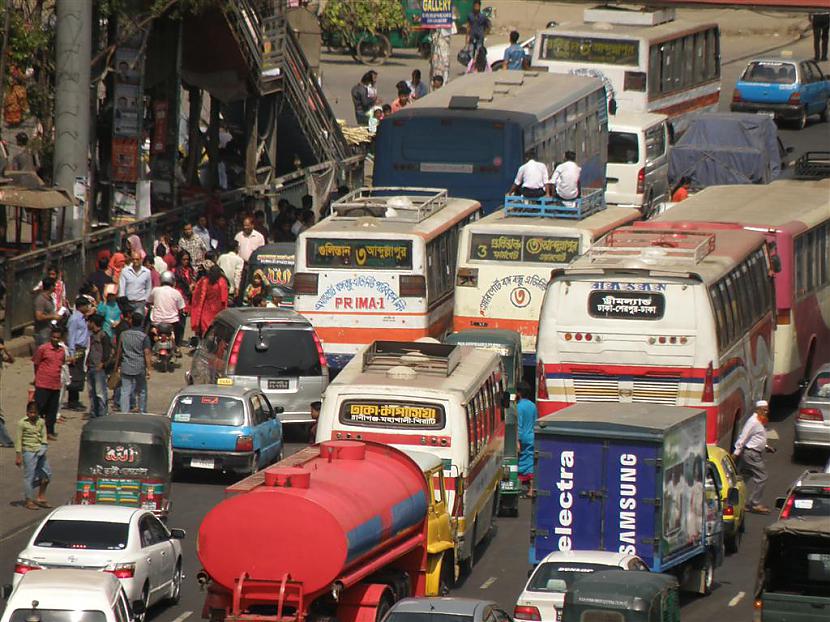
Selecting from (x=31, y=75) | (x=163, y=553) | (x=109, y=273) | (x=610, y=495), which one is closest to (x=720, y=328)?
(x=610, y=495)

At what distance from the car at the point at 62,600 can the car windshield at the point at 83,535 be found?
100 inches

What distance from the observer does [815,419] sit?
2856 cm

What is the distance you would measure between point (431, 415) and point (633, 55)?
28077 mm

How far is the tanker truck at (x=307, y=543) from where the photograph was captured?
18266 millimetres

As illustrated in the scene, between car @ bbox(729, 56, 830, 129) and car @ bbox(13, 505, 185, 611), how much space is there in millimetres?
36719

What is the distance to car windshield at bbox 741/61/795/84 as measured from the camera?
55062 mm

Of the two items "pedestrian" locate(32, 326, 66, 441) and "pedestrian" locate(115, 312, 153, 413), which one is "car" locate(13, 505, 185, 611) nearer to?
"pedestrian" locate(32, 326, 66, 441)

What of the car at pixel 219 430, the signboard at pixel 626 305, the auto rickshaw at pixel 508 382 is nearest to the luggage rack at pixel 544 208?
the auto rickshaw at pixel 508 382

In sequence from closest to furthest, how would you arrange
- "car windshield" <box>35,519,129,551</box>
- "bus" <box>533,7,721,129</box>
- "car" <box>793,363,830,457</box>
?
"car windshield" <box>35,519,129,551</box>
"car" <box>793,363,830,457</box>
"bus" <box>533,7,721,129</box>

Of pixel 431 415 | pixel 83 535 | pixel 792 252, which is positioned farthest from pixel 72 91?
pixel 83 535

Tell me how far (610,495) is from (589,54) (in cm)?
2960

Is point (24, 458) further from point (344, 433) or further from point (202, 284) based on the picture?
point (202, 284)

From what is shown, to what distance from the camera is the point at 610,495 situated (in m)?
21.8

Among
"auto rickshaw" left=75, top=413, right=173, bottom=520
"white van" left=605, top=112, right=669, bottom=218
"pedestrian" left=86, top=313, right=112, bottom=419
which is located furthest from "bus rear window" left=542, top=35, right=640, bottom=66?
"auto rickshaw" left=75, top=413, right=173, bottom=520
